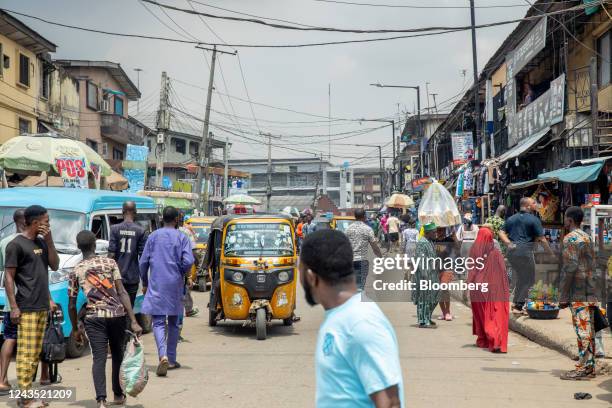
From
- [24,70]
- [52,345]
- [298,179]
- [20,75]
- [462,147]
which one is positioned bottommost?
[52,345]

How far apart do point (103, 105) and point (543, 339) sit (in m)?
37.3

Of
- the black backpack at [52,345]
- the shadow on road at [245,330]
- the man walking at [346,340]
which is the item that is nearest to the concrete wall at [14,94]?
the shadow on road at [245,330]

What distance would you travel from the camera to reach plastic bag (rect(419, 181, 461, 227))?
1345 centimetres

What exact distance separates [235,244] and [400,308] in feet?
16.4

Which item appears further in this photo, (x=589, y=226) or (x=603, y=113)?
(x=603, y=113)

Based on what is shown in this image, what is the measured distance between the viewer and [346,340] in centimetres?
284

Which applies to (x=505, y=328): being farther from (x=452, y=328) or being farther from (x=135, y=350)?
(x=135, y=350)

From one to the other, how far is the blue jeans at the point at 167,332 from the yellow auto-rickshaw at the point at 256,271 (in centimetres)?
245

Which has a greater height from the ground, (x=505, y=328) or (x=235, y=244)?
(x=235, y=244)

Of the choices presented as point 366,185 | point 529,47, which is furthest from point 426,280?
point 366,185

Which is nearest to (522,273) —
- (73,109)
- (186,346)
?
(186,346)

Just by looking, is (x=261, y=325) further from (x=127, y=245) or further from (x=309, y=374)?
(x=309, y=374)

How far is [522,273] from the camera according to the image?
12.5 m

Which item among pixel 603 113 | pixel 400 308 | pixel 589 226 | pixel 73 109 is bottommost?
pixel 400 308
